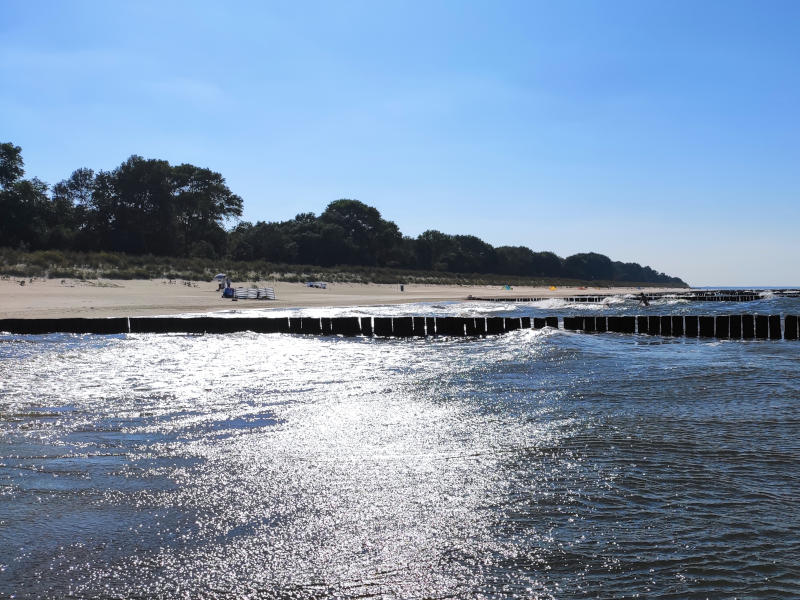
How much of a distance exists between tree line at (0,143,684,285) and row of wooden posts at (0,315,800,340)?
4098 centimetres

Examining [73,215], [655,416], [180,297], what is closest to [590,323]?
[655,416]

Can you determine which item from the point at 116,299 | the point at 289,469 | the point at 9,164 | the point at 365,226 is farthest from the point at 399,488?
the point at 365,226

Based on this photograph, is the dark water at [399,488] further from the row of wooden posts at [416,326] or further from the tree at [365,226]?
the tree at [365,226]

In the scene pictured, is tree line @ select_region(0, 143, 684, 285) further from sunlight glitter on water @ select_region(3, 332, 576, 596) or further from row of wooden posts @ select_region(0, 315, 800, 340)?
sunlight glitter on water @ select_region(3, 332, 576, 596)

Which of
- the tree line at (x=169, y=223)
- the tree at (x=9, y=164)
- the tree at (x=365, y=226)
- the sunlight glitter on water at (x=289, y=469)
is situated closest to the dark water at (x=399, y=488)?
the sunlight glitter on water at (x=289, y=469)

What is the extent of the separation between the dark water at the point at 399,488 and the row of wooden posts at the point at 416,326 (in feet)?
38.8

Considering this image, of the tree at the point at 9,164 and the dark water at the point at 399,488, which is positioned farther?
→ the tree at the point at 9,164

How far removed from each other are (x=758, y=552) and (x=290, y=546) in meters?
3.14

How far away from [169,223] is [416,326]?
2557 inches

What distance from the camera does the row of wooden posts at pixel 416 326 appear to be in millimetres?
22641

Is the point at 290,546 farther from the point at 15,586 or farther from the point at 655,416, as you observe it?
the point at 655,416

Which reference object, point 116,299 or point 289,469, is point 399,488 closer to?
point 289,469

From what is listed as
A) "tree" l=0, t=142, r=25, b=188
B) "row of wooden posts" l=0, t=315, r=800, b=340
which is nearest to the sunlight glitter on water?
"row of wooden posts" l=0, t=315, r=800, b=340

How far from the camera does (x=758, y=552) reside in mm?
4324
